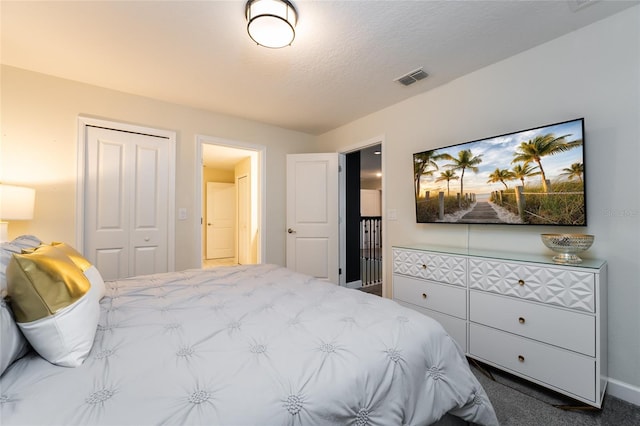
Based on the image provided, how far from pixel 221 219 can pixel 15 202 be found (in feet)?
16.1

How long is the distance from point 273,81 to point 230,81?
0.44 meters

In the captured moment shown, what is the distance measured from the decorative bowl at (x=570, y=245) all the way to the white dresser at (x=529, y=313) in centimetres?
7

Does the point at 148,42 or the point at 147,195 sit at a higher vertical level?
the point at 148,42

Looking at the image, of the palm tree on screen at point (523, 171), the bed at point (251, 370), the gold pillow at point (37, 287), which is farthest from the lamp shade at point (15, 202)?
the palm tree on screen at point (523, 171)

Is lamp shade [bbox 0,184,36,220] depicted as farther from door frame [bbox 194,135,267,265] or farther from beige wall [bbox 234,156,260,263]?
beige wall [bbox 234,156,260,263]

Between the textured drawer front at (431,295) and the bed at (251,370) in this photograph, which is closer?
the bed at (251,370)

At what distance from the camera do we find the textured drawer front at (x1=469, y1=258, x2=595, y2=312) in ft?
5.36

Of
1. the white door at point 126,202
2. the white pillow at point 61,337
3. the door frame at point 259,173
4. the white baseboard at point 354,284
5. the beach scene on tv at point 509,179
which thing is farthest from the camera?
the white baseboard at point 354,284

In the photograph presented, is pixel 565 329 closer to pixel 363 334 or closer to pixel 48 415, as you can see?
pixel 363 334

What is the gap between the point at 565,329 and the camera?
170 cm

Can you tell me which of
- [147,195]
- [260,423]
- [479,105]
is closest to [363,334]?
[260,423]

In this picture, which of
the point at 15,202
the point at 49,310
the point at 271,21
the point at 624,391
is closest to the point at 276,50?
the point at 271,21

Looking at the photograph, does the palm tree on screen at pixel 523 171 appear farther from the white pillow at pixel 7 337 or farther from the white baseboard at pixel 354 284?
the white pillow at pixel 7 337

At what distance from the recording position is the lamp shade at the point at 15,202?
2062mm
